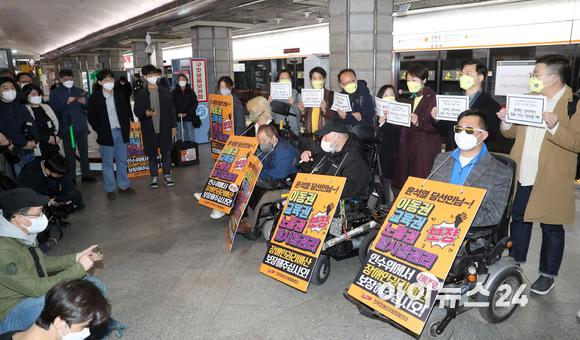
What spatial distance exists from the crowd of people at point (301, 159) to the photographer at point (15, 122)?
1cm

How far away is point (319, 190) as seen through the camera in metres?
3.36

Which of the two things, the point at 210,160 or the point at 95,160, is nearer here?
the point at 95,160

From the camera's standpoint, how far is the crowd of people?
228 cm

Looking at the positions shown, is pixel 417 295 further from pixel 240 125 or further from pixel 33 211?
pixel 240 125

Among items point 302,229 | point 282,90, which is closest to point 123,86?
point 282,90

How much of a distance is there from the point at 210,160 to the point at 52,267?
626 cm

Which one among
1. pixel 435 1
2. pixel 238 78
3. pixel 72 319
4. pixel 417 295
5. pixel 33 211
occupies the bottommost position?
pixel 417 295

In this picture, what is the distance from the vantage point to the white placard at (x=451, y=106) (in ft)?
11.3

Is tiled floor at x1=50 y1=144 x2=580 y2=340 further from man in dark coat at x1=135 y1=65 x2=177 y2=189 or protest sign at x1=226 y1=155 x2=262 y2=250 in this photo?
man in dark coat at x1=135 y1=65 x2=177 y2=189

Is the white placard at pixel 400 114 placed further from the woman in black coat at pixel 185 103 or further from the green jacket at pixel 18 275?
the woman in black coat at pixel 185 103

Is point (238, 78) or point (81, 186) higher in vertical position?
point (238, 78)

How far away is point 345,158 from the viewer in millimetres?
3621

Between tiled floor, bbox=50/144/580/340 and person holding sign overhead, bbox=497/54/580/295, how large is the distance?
0.45 meters

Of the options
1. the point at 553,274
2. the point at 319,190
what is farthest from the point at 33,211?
the point at 553,274
